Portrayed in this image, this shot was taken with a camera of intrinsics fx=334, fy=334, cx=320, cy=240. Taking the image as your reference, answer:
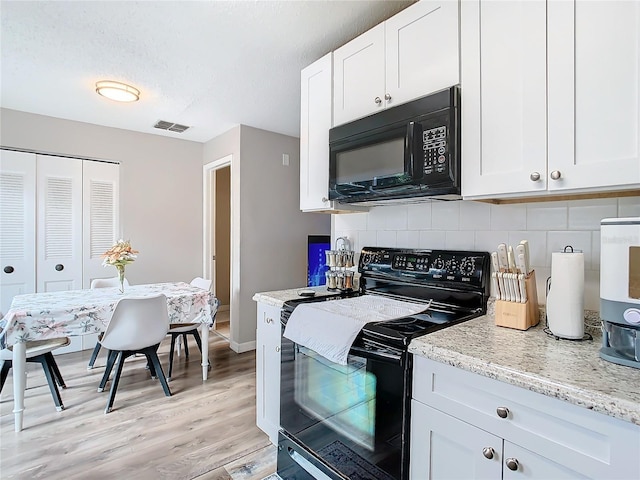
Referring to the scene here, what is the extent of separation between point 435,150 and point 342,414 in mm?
1210

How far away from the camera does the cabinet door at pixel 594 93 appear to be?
101 centimetres

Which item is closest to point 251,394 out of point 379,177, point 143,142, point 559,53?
point 379,177

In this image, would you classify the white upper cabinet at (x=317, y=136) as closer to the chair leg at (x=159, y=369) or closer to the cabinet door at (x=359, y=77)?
the cabinet door at (x=359, y=77)

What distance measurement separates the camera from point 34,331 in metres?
2.20

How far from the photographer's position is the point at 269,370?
1.95 meters

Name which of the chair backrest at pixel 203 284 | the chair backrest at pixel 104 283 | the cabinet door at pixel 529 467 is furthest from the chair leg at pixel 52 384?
the cabinet door at pixel 529 467

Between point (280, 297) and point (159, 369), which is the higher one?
point (280, 297)

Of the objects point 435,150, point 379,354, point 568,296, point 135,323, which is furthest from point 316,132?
point 135,323

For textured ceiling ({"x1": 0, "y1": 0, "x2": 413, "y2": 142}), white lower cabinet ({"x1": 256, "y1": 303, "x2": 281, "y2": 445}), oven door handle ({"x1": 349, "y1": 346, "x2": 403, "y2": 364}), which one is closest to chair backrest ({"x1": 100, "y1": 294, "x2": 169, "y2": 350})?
white lower cabinet ({"x1": 256, "y1": 303, "x2": 281, "y2": 445})

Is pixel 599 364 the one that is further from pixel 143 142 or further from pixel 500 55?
pixel 143 142

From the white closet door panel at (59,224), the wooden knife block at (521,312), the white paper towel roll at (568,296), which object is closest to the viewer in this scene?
the white paper towel roll at (568,296)

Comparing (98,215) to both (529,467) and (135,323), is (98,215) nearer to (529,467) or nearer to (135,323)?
(135,323)

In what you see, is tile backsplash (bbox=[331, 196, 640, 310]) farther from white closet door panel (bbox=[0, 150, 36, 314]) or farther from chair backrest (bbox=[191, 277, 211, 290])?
white closet door panel (bbox=[0, 150, 36, 314])

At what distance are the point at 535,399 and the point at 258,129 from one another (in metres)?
3.66
